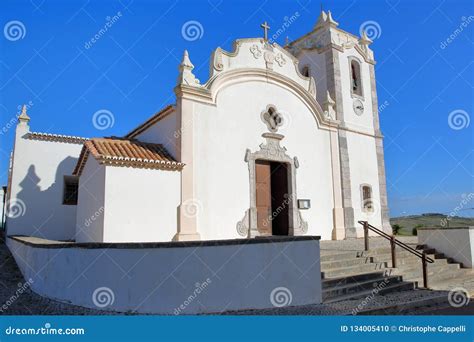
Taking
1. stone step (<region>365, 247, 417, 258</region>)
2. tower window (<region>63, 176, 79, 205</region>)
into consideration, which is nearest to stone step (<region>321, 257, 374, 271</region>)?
stone step (<region>365, 247, 417, 258</region>)

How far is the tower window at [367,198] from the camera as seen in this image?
47.0 feet

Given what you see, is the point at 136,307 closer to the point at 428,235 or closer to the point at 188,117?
the point at 188,117

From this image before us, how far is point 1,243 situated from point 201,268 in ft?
39.7

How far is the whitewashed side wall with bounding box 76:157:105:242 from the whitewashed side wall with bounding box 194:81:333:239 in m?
2.42

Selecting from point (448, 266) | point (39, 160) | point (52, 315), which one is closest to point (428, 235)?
point (448, 266)

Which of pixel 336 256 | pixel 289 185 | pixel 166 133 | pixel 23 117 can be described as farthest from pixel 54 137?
pixel 336 256

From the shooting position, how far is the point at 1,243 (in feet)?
46.1

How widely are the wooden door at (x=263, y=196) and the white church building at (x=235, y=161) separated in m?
0.05

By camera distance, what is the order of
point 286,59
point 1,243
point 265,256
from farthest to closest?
point 1,243 < point 286,59 < point 265,256

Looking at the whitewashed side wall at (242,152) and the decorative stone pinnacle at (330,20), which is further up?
the decorative stone pinnacle at (330,20)

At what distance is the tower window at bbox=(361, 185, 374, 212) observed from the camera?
14.3m

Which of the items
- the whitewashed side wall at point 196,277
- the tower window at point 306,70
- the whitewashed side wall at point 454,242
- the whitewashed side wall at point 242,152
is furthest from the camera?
the tower window at point 306,70

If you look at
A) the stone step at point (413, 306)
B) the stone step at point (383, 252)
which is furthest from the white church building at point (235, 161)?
the stone step at point (413, 306)

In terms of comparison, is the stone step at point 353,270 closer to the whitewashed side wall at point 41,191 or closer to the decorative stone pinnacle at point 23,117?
the whitewashed side wall at point 41,191
